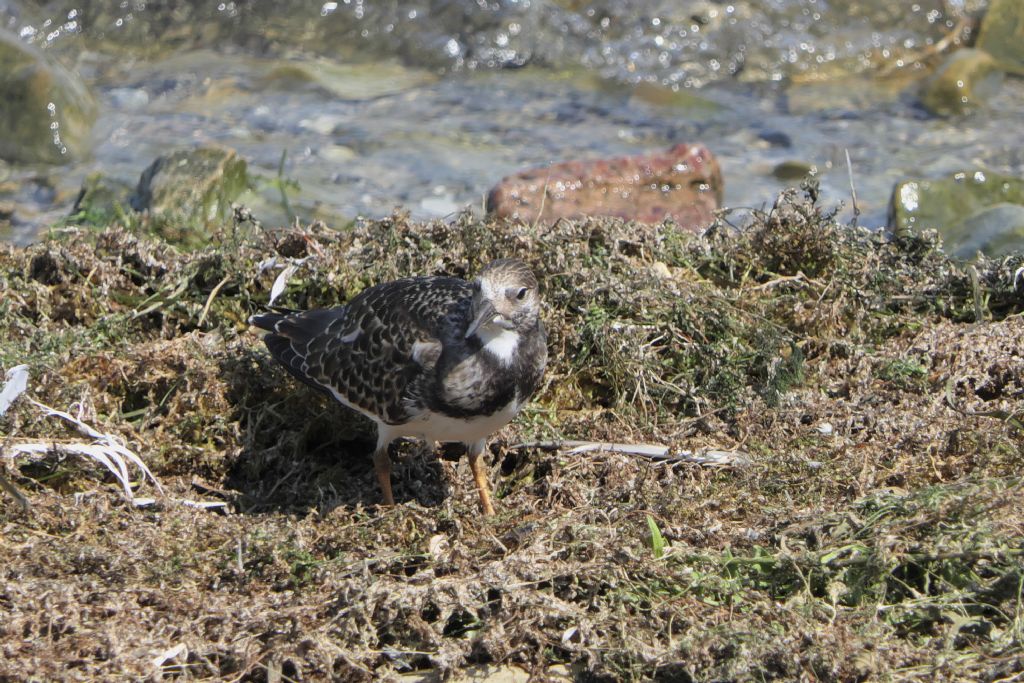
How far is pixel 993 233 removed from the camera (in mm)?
6562

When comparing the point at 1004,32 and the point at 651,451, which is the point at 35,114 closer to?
the point at 651,451

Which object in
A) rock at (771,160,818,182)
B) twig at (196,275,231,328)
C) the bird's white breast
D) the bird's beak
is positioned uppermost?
the bird's beak

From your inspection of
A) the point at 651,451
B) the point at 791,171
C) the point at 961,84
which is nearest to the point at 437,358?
the point at 651,451

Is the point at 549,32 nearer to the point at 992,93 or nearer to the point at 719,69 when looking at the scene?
the point at 719,69

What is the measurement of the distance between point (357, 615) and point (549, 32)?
28.6 ft

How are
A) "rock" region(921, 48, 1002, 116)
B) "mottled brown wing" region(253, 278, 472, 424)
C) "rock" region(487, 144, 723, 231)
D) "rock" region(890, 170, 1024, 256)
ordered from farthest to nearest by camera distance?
"rock" region(921, 48, 1002, 116), "rock" region(487, 144, 723, 231), "rock" region(890, 170, 1024, 256), "mottled brown wing" region(253, 278, 472, 424)

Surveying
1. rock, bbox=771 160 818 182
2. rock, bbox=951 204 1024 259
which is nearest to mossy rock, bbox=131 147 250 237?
rock, bbox=771 160 818 182

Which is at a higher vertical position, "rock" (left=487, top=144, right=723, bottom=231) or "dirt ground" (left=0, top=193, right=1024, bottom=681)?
"dirt ground" (left=0, top=193, right=1024, bottom=681)

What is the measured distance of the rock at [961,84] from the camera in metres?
10.3

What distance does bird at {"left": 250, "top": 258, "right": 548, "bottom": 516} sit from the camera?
4.24 m

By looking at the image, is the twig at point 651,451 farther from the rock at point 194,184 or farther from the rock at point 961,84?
the rock at point 961,84

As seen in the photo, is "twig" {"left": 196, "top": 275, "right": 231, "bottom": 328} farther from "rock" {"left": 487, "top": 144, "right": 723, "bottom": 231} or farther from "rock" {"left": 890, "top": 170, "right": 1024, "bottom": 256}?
"rock" {"left": 890, "top": 170, "right": 1024, "bottom": 256}

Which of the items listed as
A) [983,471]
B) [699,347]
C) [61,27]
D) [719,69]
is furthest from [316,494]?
[61,27]

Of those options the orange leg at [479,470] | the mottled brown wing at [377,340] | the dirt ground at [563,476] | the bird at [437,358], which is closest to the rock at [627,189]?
the dirt ground at [563,476]
